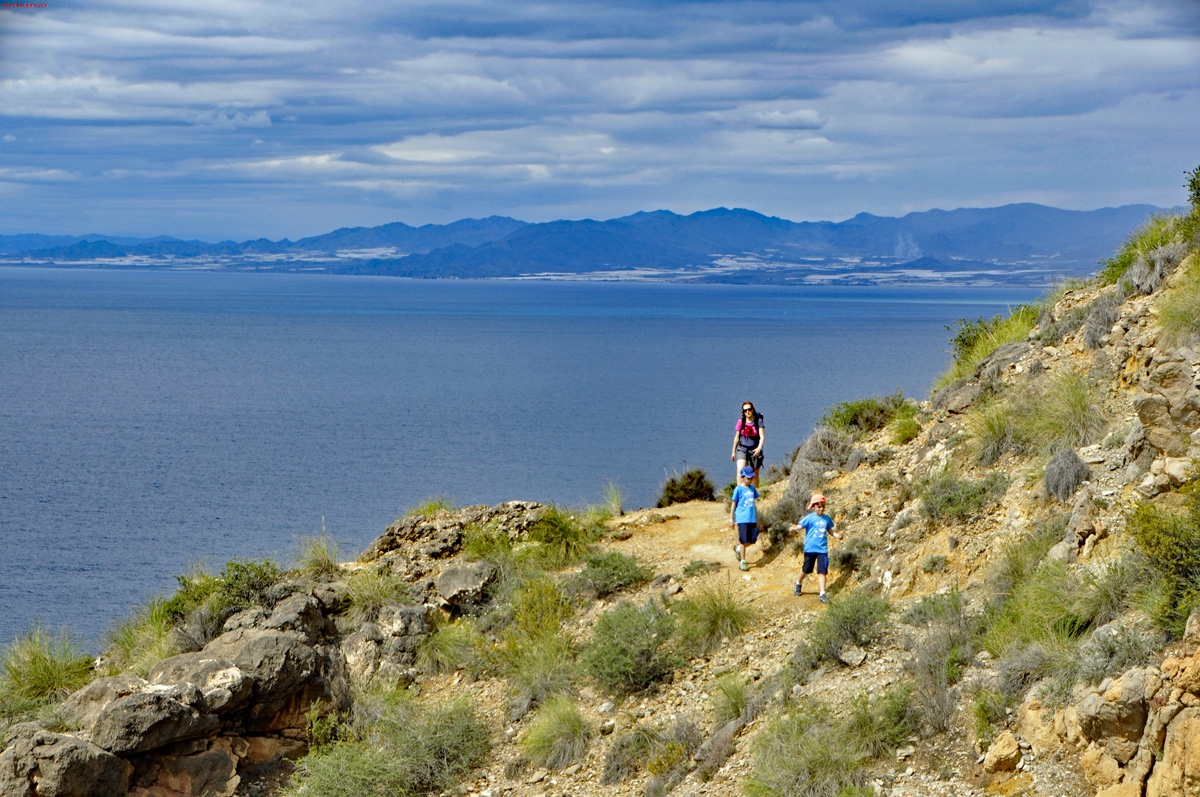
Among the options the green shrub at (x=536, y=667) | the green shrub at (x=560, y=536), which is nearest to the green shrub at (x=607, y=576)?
the green shrub at (x=560, y=536)

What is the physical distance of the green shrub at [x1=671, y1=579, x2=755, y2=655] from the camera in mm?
12047

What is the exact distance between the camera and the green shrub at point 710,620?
12047 mm

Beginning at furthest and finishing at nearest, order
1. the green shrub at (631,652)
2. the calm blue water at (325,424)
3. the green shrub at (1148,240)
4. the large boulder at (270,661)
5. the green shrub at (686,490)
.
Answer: the calm blue water at (325,424) < the green shrub at (686,490) < the green shrub at (1148,240) < the large boulder at (270,661) < the green shrub at (631,652)

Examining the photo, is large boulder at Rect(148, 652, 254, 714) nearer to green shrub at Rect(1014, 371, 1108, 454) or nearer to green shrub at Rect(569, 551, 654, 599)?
green shrub at Rect(569, 551, 654, 599)

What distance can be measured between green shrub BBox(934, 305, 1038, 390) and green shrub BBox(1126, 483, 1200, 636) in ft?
26.3

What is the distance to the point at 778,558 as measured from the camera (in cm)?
1416

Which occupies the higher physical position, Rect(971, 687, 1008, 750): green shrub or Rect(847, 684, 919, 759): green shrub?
Rect(971, 687, 1008, 750): green shrub

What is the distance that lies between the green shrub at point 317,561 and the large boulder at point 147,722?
457cm

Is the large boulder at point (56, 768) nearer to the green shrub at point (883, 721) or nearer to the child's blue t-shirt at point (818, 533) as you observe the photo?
the green shrub at point (883, 721)

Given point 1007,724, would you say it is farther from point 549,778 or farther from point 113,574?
point 113,574

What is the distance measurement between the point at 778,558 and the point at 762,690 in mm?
3797

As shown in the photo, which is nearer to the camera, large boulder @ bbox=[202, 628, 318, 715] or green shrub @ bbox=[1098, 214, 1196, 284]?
large boulder @ bbox=[202, 628, 318, 715]

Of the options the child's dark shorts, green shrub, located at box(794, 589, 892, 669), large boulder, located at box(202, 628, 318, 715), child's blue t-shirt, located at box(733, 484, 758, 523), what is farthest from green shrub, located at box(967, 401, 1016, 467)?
large boulder, located at box(202, 628, 318, 715)

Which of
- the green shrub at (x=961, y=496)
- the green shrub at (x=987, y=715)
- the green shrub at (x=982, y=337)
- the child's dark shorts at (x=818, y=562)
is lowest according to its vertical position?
the green shrub at (x=987, y=715)
